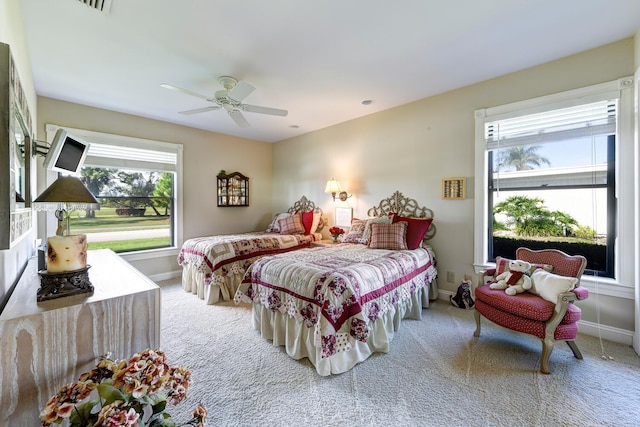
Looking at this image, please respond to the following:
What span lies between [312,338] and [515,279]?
1925 millimetres

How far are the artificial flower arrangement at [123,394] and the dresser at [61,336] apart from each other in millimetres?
175

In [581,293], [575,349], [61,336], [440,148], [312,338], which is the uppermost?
[440,148]

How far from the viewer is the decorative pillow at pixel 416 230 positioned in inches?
132

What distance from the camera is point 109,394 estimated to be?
86 centimetres

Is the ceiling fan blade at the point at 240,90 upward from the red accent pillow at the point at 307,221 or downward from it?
upward

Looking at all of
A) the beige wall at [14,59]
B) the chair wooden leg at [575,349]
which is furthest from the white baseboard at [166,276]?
the chair wooden leg at [575,349]

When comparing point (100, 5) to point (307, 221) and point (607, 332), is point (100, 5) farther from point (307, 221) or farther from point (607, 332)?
point (607, 332)

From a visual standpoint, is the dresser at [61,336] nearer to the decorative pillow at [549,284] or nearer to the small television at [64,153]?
the small television at [64,153]

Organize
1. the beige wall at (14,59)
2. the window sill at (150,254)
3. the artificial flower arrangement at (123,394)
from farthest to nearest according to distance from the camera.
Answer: the window sill at (150,254) → the beige wall at (14,59) → the artificial flower arrangement at (123,394)

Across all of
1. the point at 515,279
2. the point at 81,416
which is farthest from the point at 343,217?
the point at 81,416

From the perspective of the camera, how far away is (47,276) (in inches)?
45.7

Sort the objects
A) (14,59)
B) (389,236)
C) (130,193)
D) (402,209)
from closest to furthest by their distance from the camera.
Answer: (14,59) → (389,236) → (402,209) → (130,193)

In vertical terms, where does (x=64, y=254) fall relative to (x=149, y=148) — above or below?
below

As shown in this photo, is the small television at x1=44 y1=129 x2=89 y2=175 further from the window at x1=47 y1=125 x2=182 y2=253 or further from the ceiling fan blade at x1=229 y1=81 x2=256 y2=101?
the window at x1=47 y1=125 x2=182 y2=253
